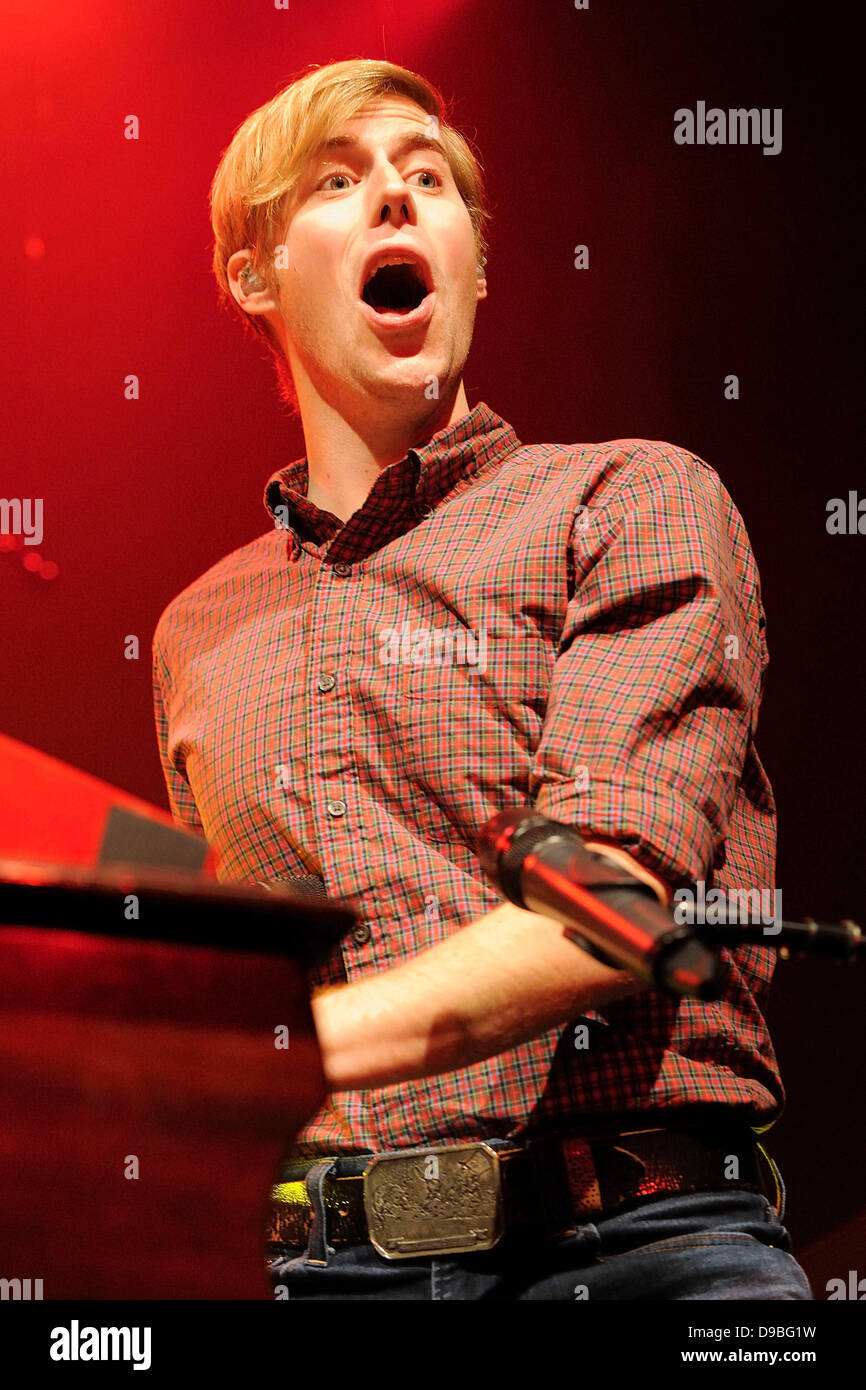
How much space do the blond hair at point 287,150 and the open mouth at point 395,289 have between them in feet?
0.55

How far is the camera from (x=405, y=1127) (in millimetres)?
1487

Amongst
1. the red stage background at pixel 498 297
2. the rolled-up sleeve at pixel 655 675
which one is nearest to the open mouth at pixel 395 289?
the red stage background at pixel 498 297

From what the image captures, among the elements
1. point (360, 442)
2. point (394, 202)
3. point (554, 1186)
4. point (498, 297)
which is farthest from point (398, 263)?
point (554, 1186)

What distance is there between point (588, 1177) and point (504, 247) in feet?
6.15

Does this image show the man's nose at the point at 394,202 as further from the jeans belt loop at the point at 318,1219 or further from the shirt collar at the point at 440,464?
the jeans belt loop at the point at 318,1219

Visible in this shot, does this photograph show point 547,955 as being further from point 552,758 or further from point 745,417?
point 745,417

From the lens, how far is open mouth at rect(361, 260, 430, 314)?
2.14 metres

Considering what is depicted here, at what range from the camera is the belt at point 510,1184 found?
1398mm

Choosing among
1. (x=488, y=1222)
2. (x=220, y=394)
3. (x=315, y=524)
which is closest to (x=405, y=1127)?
(x=488, y=1222)

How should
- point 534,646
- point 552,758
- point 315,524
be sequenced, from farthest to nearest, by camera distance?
1. point 315,524
2. point 534,646
3. point 552,758

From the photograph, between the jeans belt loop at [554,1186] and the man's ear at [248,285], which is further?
the man's ear at [248,285]

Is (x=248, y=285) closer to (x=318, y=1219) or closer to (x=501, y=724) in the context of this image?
(x=501, y=724)

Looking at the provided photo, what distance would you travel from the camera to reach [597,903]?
2.88ft

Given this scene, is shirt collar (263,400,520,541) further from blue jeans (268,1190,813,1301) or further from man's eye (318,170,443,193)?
blue jeans (268,1190,813,1301)
